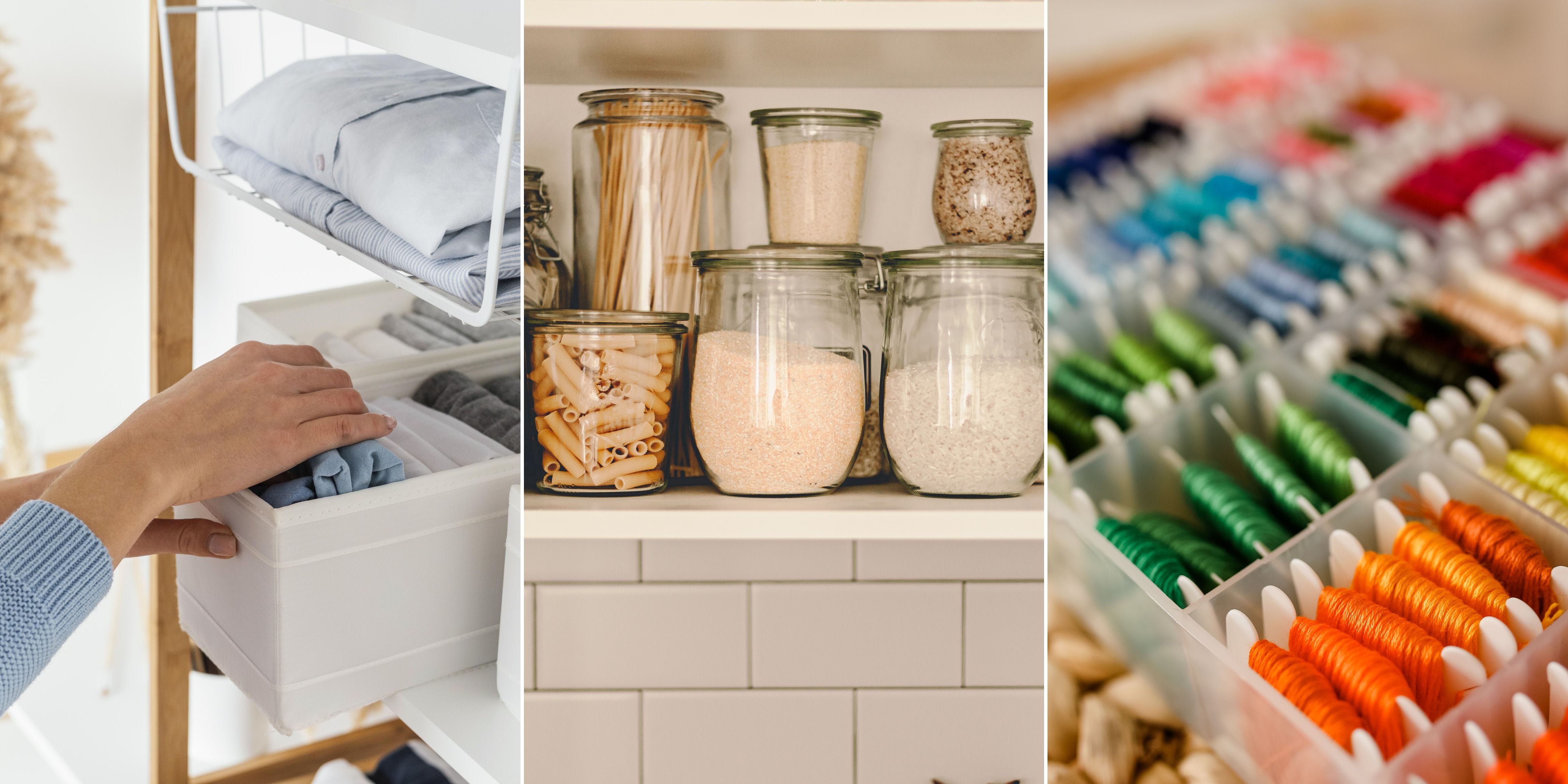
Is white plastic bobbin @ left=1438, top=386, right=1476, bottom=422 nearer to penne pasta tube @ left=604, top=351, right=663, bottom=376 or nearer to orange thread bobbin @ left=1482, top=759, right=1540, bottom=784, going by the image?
orange thread bobbin @ left=1482, top=759, right=1540, bottom=784

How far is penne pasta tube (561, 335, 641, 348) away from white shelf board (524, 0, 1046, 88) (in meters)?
0.17

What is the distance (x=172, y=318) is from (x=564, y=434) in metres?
1.07

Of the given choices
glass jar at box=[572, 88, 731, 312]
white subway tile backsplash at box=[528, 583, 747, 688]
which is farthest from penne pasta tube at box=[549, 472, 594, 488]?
white subway tile backsplash at box=[528, 583, 747, 688]

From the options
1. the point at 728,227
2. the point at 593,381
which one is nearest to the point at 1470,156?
the point at 728,227

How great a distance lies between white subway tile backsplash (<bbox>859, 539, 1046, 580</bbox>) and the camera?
798 millimetres

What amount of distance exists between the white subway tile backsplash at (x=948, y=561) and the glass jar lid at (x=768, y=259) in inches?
11.7

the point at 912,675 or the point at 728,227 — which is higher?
the point at 728,227

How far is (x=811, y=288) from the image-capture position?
23.3 inches

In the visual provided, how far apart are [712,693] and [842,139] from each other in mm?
446

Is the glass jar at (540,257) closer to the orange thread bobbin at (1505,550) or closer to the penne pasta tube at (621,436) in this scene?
the penne pasta tube at (621,436)

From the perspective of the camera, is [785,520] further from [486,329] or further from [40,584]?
[486,329]

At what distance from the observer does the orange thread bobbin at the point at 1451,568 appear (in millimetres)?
534

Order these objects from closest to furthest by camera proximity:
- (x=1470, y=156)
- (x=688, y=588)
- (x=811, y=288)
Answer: (x=811, y=288), (x=688, y=588), (x=1470, y=156)

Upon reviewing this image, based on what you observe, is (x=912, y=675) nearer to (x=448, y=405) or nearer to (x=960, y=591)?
(x=960, y=591)
